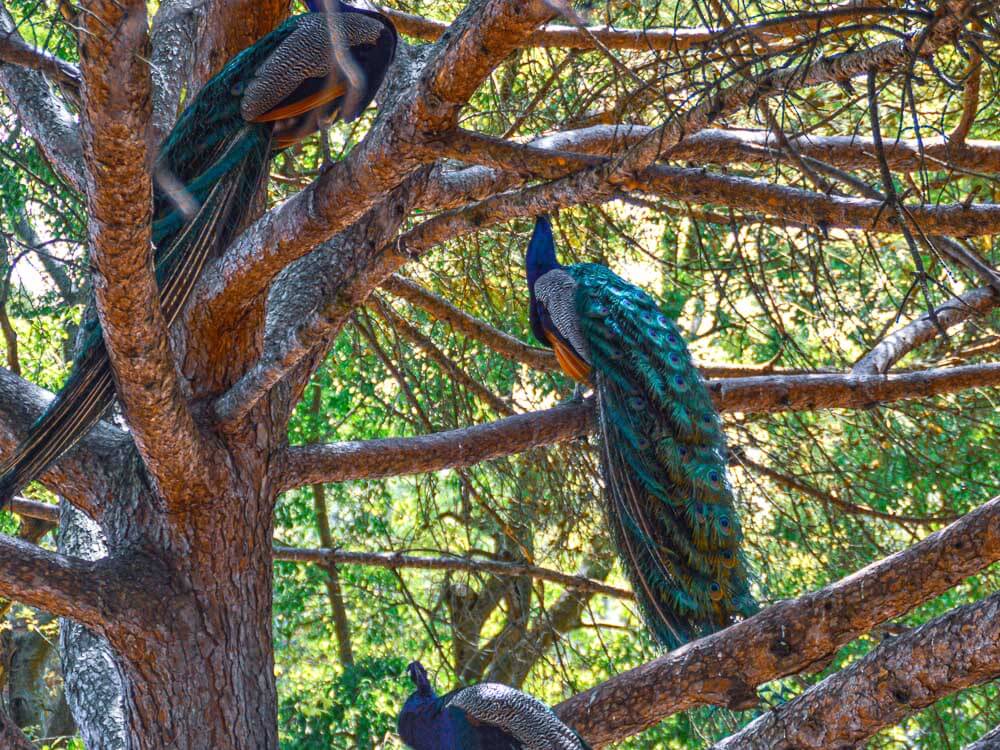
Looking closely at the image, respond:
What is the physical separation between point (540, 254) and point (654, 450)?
41.6 inches

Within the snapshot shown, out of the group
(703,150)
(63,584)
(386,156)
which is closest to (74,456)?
(63,584)

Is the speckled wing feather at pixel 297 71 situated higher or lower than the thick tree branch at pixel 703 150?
higher

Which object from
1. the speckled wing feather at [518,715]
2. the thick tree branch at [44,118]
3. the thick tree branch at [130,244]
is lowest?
the speckled wing feather at [518,715]

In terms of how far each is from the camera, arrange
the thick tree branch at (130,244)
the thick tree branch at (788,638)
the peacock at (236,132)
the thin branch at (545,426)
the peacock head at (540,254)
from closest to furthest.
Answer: the thick tree branch at (130,244)
the thick tree branch at (788,638)
the peacock at (236,132)
the thin branch at (545,426)
the peacock head at (540,254)

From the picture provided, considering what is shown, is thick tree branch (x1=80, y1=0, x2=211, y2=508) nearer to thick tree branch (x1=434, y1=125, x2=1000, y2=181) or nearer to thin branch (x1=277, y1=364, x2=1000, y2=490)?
thin branch (x1=277, y1=364, x2=1000, y2=490)

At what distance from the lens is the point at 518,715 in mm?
2725

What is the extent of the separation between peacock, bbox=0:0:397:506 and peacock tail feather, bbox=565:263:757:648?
4.13ft

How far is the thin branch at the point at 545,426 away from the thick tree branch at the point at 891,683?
4.77ft

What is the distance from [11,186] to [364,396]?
179 centimetres

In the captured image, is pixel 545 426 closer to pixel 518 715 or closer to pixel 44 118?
pixel 518 715

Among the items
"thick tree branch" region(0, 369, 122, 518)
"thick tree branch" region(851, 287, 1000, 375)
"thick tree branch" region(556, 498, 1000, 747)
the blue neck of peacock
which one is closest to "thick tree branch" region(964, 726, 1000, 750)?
"thick tree branch" region(556, 498, 1000, 747)

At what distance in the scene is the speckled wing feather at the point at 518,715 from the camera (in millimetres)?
2508

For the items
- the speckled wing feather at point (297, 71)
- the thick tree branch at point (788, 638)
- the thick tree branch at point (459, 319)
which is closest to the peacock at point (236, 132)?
the speckled wing feather at point (297, 71)

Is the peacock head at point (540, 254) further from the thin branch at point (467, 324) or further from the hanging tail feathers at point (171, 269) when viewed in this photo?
the hanging tail feathers at point (171, 269)
